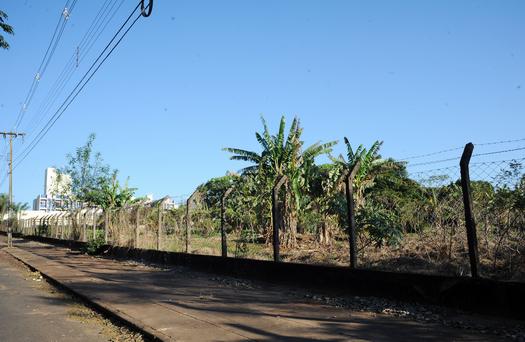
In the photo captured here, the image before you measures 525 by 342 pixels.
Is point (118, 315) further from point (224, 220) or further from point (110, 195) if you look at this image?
point (110, 195)

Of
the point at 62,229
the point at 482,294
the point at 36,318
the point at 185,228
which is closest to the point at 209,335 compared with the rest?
the point at 36,318

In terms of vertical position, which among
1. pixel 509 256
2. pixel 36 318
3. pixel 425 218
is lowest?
pixel 36 318

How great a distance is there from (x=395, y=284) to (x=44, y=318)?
5.35m

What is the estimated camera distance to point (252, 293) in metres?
8.84

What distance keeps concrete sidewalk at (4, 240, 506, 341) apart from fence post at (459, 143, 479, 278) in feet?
3.74

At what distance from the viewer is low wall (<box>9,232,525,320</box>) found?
5.96 m

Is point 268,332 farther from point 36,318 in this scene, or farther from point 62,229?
point 62,229

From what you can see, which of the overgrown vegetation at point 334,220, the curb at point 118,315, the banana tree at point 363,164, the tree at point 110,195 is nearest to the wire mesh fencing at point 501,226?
the overgrown vegetation at point 334,220

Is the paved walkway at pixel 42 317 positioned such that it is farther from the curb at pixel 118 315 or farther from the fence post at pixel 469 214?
the fence post at pixel 469 214

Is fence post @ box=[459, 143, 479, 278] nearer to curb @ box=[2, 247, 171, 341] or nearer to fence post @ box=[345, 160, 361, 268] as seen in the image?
fence post @ box=[345, 160, 361, 268]

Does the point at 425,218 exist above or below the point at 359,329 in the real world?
above

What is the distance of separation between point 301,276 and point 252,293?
3.61ft

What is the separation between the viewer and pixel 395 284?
735 centimetres

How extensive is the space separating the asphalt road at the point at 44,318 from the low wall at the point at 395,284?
3907 mm
